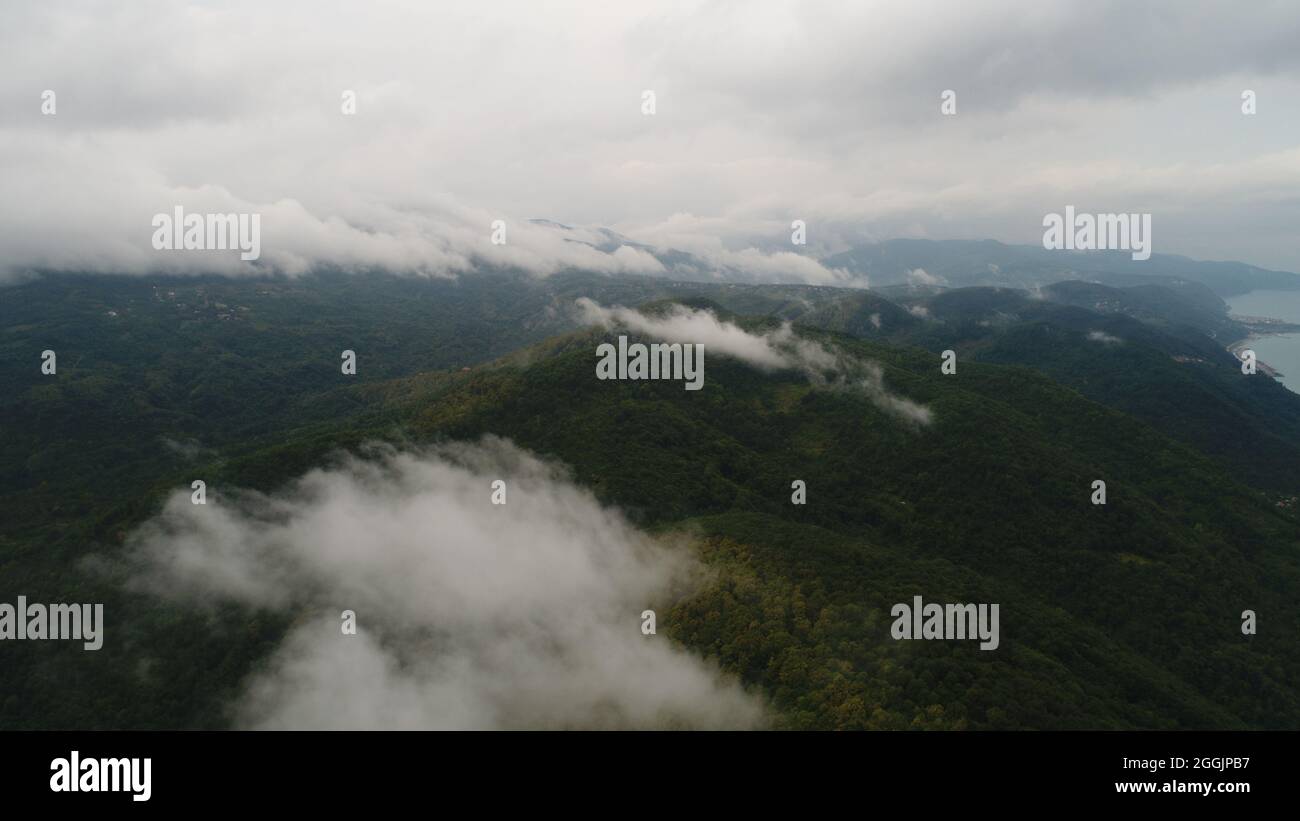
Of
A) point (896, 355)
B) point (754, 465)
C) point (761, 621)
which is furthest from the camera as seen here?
point (896, 355)

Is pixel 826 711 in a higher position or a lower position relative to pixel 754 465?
lower

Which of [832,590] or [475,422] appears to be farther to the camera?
[475,422]

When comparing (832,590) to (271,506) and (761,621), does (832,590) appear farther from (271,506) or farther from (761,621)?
(271,506)

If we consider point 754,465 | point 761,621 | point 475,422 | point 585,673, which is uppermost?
point 475,422

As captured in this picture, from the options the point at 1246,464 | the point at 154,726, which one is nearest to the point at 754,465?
the point at 154,726

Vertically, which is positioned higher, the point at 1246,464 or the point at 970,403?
the point at 970,403

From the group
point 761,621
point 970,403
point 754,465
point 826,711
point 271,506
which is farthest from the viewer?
point 970,403

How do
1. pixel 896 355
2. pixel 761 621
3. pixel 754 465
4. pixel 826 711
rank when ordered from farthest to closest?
1. pixel 896 355
2. pixel 754 465
3. pixel 761 621
4. pixel 826 711

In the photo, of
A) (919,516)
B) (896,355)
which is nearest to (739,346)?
(896,355)

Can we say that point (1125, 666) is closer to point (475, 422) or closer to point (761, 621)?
point (761, 621)

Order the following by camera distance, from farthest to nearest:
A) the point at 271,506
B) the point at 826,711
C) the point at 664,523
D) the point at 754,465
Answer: the point at 754,465
the point at 271,506
the point at 664,523
the point at 826,711
